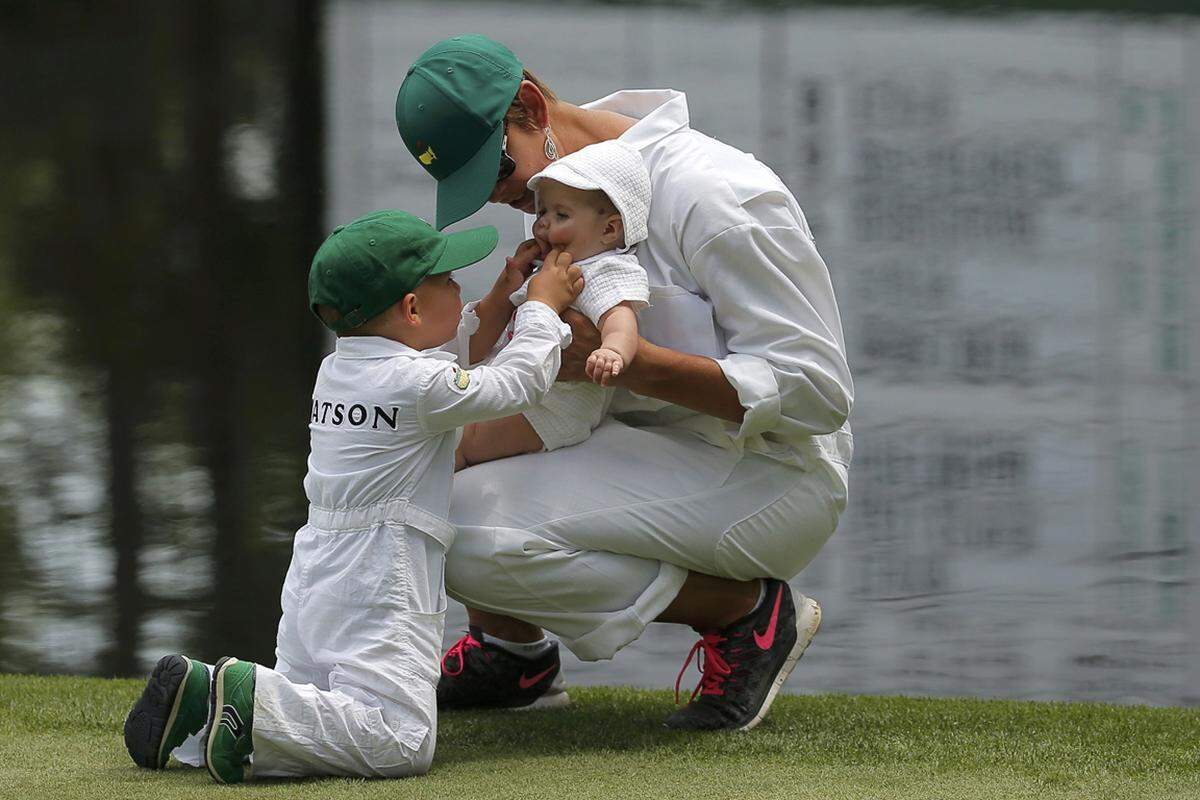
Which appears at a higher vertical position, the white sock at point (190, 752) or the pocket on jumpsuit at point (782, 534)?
the pocket on jumpsuit at point (782, 534)


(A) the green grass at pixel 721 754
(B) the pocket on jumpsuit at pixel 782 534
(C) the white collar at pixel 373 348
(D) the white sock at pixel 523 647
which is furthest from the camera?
(D) the white sock at pixel 523 647

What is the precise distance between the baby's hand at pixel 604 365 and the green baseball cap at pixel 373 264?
21cm

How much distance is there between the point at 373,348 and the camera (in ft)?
6.15

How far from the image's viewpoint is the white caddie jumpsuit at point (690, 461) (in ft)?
6.56

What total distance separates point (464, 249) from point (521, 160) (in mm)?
181

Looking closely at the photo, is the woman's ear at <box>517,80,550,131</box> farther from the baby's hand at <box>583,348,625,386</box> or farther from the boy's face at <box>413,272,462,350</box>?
the baby's hand at <box>583,348,625,386</box>

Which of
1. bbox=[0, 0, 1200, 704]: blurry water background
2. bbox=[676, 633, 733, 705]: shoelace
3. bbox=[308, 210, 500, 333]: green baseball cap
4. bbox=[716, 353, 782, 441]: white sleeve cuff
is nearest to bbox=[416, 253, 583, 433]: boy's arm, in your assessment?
bbox=[308, 210, 500, 333]: green baseball cap

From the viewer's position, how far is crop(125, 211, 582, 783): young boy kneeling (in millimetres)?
1764

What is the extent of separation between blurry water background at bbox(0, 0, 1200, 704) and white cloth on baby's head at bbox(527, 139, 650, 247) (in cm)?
119

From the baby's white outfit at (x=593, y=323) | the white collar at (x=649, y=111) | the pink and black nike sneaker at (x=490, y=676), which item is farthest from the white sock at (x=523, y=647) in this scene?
the white collar at (x=649, y=111)

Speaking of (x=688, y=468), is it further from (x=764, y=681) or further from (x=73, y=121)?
(x=73, y=121)

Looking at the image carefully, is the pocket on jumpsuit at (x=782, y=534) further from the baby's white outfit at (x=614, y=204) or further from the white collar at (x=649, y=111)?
the white collar at (x=649, y=111)

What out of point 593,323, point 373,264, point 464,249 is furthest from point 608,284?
point 373,264

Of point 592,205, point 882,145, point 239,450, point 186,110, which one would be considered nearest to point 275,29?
point 186,110
